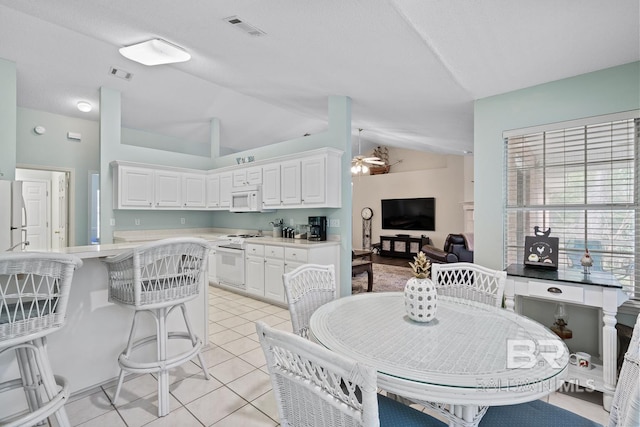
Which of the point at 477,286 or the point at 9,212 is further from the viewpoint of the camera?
the point at 9,212

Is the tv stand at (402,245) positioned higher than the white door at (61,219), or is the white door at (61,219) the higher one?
the white door at (61,219)

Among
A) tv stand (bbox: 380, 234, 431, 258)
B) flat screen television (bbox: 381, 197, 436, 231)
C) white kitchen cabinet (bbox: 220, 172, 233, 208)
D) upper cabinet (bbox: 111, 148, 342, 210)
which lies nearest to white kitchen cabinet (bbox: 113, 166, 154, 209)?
upper cabinet (bbox: 111, 148, 342, 210)

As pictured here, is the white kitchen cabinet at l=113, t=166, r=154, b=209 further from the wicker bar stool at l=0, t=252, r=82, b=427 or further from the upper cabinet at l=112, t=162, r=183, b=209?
the wicker bar stool at l=0, t=252, r=82, b=427

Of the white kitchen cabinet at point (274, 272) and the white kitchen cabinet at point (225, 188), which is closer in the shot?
the white kitchen cabinet at point (274, 272)

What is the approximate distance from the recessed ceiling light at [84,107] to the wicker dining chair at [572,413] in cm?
→ 618

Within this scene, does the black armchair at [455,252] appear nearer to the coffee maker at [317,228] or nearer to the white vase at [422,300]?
the coffee maker at [317,228]

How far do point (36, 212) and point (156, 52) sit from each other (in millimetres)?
4634

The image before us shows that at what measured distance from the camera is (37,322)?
4.79 feet

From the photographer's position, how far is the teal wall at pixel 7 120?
336 cm

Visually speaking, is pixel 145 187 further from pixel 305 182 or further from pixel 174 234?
pixel 305 182

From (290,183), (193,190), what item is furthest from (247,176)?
(193,190)

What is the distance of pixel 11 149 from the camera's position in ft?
11.3

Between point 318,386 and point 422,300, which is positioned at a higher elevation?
Answer: point 422,300

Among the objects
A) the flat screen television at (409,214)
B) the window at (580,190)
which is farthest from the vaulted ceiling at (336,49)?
the flat screen television at (409,214)
